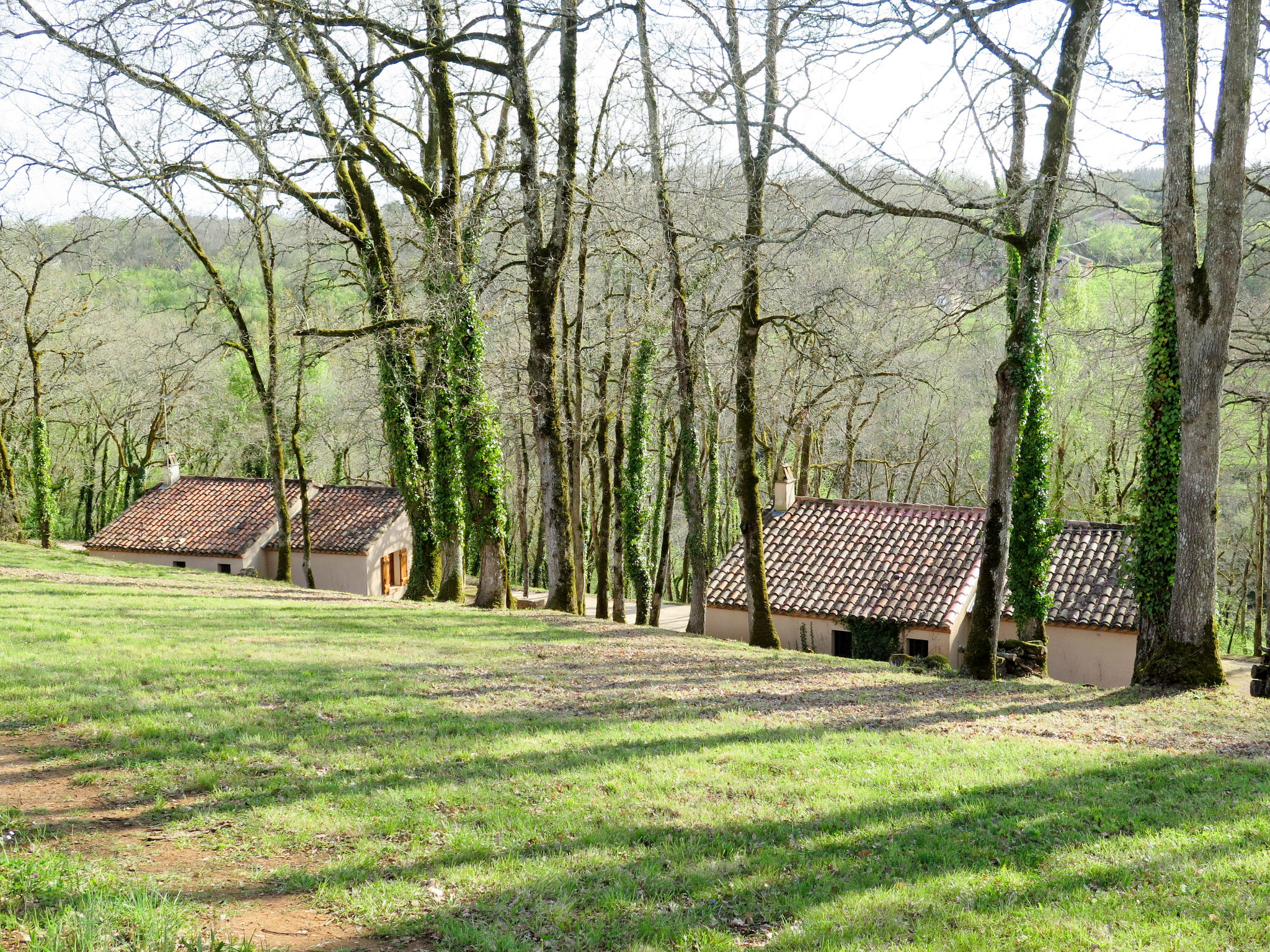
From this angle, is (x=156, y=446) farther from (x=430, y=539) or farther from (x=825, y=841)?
(x=825, y=841)

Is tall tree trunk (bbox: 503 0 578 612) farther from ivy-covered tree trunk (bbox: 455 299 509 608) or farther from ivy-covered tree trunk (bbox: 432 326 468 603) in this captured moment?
ivy-covered tree trunk (bbox: 432 326 468 603)

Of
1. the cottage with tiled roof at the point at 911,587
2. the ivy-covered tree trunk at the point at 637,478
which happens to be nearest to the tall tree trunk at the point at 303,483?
the ivy-covered tree trunk at the point at 637,478

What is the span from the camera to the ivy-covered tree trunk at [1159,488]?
35.2ft

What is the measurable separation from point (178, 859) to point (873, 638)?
17.6 metres

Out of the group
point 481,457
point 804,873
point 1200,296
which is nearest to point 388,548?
point 481,457

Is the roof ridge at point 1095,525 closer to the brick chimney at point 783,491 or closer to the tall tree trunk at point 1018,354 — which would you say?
the brick chimney at point 783,491

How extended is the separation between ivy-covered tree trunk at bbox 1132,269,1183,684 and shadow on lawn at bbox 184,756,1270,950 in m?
5.18

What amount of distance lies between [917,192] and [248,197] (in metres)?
15.0

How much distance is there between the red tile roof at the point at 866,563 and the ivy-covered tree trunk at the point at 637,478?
2497 mm

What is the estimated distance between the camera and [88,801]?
16.7 ft

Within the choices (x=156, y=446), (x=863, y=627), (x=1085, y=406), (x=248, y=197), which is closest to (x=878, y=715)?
(x=863, y=627)

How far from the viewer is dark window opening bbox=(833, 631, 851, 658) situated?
20641mm

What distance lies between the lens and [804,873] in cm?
476

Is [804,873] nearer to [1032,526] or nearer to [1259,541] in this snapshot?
[1032,526]
